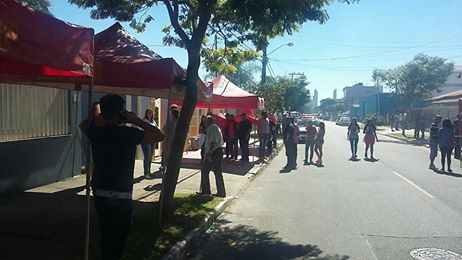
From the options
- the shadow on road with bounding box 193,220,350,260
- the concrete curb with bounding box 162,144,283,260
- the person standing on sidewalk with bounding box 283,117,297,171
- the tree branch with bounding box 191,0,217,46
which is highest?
the tree branch with bounding box 191,0,217,46

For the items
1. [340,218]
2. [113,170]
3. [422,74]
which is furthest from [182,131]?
[422,74]

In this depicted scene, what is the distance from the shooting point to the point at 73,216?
789cm

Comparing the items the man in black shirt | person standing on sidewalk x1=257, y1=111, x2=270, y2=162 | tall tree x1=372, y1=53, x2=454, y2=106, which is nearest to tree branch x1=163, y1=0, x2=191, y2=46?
the man in black shirt

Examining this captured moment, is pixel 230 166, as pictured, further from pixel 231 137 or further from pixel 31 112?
pixel 31 112

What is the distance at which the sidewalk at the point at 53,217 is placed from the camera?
6074mm

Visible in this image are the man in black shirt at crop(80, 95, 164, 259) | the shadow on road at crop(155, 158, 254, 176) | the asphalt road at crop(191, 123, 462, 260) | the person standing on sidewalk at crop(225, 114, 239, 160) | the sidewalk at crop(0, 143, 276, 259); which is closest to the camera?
the man in black shirt at crop(80, 95, 164, 259)

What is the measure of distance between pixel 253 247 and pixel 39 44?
413cm

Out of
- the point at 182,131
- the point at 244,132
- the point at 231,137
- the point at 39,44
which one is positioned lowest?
the point at 231,137

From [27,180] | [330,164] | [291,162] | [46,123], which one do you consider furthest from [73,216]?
[330,164]

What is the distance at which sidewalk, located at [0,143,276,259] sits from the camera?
6074 mm

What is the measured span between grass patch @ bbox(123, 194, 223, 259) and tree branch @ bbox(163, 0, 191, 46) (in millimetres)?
2942

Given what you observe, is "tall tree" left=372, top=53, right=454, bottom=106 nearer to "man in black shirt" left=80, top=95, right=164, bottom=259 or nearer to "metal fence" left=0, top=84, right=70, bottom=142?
"metal fence" left=0, top=84, right=70, bottom=142

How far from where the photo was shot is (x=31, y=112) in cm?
1037

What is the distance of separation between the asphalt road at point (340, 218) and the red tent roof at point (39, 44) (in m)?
3.15
